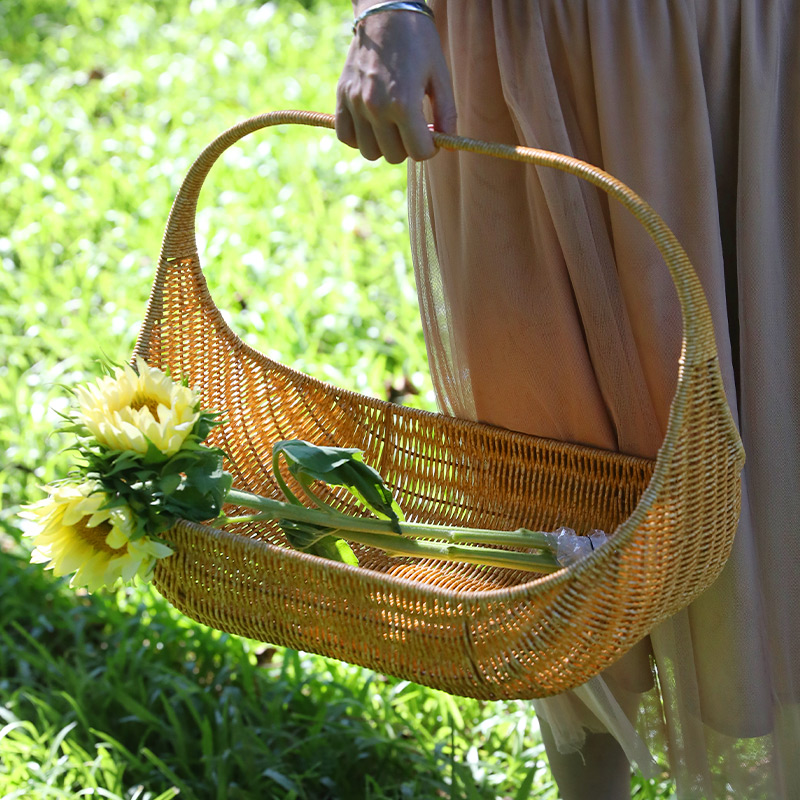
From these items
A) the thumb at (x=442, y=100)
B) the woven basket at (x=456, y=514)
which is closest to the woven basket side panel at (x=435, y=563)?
the woven basket at (x=456, y=514)

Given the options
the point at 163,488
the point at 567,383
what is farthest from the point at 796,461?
the point at 163,488

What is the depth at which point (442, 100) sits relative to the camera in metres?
0.98

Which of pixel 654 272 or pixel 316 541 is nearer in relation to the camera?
pixel 654 272

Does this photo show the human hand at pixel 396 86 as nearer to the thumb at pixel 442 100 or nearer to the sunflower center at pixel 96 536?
the thumb at pixel 442 100

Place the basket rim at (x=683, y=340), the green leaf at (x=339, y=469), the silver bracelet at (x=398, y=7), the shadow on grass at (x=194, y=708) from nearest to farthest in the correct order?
the basket rim at (x=683, y=340) < the silver bracelet at (x=398, y=7) < the green leaf at (x=339, y=469) < the shadow on grass at (x=194, y=708)

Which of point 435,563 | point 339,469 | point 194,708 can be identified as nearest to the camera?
point 339,469

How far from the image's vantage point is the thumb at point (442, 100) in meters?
0.97

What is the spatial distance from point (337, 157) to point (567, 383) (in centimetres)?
183

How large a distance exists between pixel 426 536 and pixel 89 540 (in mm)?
364

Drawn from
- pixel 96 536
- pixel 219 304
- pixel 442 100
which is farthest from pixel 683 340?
pixel 219 304

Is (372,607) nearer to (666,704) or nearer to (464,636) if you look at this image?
(464,636)

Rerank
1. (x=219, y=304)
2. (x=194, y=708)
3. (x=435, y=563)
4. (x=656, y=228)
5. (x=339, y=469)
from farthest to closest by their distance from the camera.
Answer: (x=219, y=304) → (x=194, y=708) → (x=435, y=563) → (x=339, y=469) → (x=656, y=228)

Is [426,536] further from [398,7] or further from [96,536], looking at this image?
[398,7]

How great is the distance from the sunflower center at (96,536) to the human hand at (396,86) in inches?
17.5
